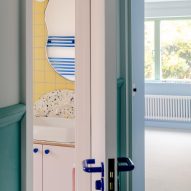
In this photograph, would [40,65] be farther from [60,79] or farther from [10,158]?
[10,158]

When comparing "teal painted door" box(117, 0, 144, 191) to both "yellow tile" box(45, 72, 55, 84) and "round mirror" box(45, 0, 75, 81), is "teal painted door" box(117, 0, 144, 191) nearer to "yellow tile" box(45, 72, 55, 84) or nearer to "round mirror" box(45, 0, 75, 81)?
"round mirror" box(45, 0, 75, 81)

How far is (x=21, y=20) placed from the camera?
102 centimetres

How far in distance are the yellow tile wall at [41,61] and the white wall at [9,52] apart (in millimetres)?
1862

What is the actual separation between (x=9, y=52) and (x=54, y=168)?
62.3 inches

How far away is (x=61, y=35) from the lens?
2.87 meters

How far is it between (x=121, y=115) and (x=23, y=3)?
4.08 feet

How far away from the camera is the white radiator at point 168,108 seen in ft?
21.4

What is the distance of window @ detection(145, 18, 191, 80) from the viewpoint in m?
6.79

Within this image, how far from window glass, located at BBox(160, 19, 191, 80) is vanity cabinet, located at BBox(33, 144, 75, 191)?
15.9 feet

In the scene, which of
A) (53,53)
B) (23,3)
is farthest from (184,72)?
(23,3)

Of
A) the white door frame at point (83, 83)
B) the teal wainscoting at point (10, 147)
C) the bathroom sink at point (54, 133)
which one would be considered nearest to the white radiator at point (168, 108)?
the bathroom sink at point (54, 133)

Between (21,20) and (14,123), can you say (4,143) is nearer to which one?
(14,123)

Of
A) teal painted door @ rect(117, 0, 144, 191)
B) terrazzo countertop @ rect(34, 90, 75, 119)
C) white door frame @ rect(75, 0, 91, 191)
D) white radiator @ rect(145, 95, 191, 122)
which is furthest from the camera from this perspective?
white radiator @ rect(145, 95, 191, 122)

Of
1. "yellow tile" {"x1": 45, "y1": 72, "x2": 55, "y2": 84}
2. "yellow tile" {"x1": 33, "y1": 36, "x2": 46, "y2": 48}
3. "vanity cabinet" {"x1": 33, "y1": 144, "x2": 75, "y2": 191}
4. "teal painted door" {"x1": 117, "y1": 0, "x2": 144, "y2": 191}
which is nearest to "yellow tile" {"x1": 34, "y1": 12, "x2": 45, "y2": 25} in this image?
"yellow tile" {"x1": 33, "y1": 36, "x2": 46, "y2": 48}
